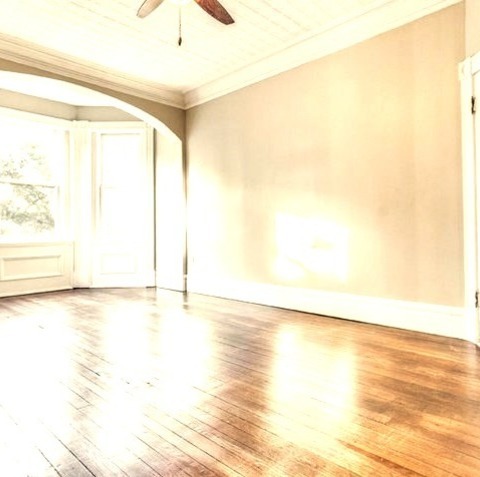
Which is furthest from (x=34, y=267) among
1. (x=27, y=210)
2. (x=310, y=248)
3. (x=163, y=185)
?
(x=310, y=248)

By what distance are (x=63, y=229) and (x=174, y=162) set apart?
2.08m

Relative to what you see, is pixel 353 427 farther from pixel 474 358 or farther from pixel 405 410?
pixel 474 358

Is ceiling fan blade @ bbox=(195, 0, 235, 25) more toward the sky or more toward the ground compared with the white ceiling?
more toward the ground

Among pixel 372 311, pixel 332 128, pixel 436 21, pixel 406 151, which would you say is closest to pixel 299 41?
pixel 332 128

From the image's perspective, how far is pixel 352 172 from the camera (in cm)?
366

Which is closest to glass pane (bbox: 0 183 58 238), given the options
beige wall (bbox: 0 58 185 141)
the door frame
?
beige wall (bbox: 0 58 185 141)

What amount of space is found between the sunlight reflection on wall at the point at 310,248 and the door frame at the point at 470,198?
107 cm

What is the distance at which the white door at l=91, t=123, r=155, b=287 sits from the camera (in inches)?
235

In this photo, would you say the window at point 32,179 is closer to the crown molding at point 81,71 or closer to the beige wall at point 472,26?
the crown molding at point 81,71

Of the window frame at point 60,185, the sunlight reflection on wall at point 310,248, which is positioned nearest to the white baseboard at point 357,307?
the sunlight reflection on wall at point 310,248

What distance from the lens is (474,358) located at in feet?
8.36

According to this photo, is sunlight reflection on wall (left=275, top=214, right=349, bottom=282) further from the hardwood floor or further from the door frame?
the door frame

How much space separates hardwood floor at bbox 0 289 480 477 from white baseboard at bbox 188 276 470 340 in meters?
0.15

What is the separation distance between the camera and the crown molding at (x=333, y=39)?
3238 mm
